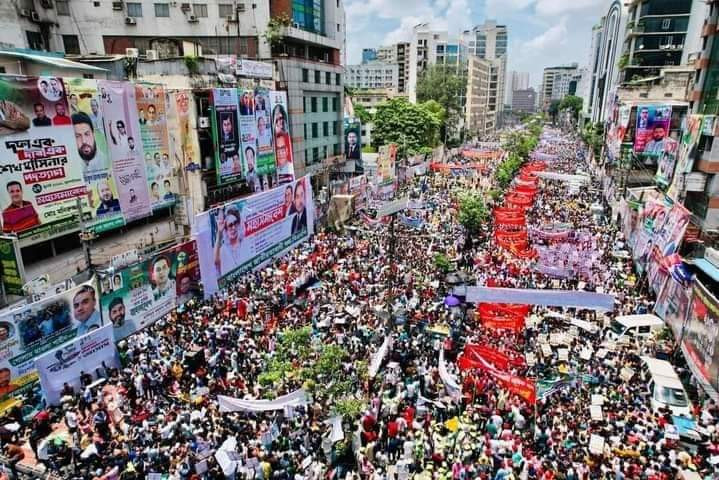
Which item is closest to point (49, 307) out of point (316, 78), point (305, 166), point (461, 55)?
point (305, 166)

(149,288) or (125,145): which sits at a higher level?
(125,145)

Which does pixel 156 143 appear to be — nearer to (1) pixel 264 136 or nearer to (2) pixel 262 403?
(1) pixel 264 136

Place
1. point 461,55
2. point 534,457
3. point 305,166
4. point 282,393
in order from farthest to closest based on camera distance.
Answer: point 461,55, point 305,166, point 282,393, point 534,457

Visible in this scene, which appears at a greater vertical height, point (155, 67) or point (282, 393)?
point (155, 67)

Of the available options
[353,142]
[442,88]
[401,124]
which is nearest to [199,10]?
[353,142]

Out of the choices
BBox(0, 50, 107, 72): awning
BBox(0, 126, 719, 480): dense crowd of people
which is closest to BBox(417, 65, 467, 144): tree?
BBox(0, 50, 107, 72): awning

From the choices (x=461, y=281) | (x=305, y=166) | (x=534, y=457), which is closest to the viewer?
(x=534, y=457)

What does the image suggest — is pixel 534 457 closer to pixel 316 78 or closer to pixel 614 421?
pixel 614 421
